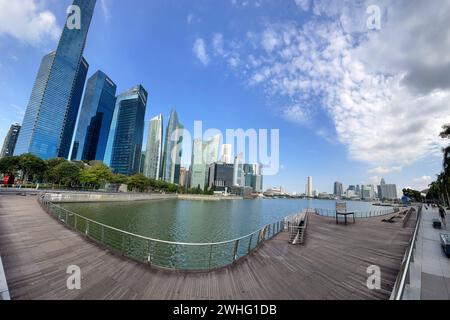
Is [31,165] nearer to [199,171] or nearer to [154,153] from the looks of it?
[154,153]

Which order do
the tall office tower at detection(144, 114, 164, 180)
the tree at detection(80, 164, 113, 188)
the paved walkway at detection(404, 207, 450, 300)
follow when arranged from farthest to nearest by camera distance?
1. the tall office tower at detection(144, 114, 164, 180)
2. the tree at detection(80, 164, 113, 188)
3. the paved walkway at detection(404, 207, 450, 300)

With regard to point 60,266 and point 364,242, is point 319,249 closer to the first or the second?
point 364,242

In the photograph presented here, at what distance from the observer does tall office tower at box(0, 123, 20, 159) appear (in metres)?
158

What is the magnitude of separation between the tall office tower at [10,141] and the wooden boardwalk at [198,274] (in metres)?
219

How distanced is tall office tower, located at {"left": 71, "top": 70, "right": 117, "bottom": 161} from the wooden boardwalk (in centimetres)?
18735

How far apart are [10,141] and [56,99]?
84996 mm

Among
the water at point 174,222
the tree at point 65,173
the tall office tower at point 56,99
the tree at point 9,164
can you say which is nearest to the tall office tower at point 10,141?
the tall office tower at point 56,99

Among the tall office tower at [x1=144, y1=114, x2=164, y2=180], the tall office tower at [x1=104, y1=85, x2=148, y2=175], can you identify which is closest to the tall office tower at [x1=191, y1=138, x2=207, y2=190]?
the tall office tower at [x1=144, y1=114, x2=164, y2=180]

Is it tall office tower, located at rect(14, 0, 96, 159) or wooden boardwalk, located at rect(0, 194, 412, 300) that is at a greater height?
tall office tower, located at rect(14, 0, 96, 159)

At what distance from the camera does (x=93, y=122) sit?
16512 centimetres

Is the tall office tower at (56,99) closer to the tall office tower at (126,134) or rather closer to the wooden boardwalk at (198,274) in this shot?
the tall office tower at (126,134)

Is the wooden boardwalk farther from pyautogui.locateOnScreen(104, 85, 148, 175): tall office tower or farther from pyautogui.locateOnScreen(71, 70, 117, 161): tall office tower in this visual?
pyautogui.locateOnScreen(71, 70, 117, 161): tall office tower

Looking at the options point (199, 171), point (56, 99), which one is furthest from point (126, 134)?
point (199, 171)

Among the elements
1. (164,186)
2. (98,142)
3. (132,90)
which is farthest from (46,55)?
(164,186)
